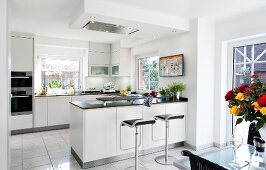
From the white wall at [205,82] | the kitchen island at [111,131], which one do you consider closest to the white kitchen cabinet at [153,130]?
the kitchen island at [111,131]

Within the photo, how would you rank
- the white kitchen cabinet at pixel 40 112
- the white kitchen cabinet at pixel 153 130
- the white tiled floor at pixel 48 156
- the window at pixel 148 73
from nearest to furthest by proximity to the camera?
the white tiled floor at pixel 48 156, the white kitchen cabinet at pixel 153 130, the white kitchen cabinet at pixel 40 112, the window at pixel 148 73

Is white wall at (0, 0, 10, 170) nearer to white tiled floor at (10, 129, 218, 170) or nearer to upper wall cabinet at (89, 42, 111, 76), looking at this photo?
white tiled floor at (10, 129, 218, 170)

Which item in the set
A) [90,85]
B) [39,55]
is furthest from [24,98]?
[90,85]

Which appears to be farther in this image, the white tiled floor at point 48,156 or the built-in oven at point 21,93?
the built-in oven at point 21,93

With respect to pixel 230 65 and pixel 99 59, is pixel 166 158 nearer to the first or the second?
pixel 230 65

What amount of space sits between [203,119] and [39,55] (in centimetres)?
478

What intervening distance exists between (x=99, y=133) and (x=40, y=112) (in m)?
2.64

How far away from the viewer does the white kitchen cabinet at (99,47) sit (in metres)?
5.80

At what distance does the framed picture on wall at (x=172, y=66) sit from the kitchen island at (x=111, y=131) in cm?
68

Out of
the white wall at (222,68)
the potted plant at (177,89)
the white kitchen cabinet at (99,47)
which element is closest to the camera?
the white wall at (222,68)

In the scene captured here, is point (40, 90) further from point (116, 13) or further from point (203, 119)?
point (203, 119)

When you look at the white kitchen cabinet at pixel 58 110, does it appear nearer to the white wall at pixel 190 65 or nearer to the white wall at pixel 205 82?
the white wall at pixel 190 65

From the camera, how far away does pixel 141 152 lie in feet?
11.0

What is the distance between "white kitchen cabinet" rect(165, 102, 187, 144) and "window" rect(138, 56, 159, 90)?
1.33 meters
